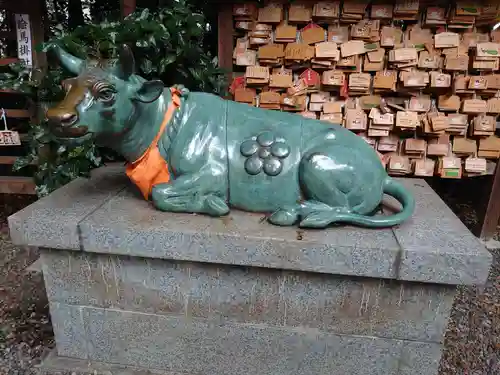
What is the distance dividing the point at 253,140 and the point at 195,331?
3.23 ft

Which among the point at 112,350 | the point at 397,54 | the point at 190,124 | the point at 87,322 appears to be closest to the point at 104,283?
the point at 87,322

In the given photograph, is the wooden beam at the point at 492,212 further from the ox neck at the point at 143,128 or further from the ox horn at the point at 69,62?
the ox horn at the point at 69,62

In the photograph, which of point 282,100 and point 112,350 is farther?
point 282,100

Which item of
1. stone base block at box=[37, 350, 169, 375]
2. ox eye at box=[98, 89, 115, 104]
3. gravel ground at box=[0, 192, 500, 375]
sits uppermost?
ox eye at box=[98, 89, 115, 104]

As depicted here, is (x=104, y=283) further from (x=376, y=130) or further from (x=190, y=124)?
(x=376, y=130)

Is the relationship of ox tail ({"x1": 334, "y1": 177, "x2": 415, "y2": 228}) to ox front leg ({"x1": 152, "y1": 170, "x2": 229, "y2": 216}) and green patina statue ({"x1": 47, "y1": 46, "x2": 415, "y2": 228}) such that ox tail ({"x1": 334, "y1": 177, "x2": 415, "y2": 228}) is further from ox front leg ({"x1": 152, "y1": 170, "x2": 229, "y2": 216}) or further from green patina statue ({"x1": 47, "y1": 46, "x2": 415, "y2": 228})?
ox front leg ({"x1": 152, "y1": 170, "x2": 229, "y2": 216})

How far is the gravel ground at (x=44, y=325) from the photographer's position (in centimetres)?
221

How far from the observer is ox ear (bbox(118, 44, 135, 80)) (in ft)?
5.35

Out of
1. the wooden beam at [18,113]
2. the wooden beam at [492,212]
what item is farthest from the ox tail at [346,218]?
the wooden beam at [18,113]

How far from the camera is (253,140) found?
6.20 feet

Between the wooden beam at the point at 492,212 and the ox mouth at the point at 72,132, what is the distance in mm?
3469

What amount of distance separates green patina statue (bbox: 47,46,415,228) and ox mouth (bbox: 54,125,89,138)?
0.09m

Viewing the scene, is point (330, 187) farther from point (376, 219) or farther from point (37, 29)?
point (37, 29)

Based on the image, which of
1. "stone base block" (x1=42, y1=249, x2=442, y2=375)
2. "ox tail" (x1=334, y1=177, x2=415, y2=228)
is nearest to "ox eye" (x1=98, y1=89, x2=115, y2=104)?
"stone base block" (x1=42, y1=249, x2=442, y2=375)
